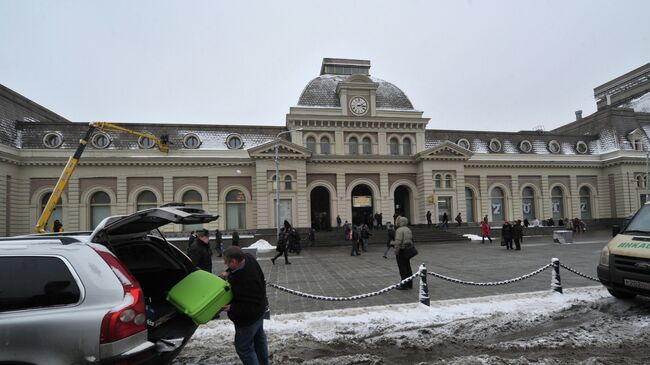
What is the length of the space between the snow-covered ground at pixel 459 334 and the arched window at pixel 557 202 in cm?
3466

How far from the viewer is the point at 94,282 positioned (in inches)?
121

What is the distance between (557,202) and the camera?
3750cm

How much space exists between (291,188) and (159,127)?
13031 millimetres

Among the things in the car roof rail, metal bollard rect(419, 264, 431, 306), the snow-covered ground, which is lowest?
the snow-covered ground

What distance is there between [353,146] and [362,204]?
556 cm

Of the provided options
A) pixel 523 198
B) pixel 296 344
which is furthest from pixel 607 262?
pixel 523 198

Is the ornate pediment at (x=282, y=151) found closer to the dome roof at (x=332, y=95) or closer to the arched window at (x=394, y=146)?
the dome roof at (x=332, y=95)

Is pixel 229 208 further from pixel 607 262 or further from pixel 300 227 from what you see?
pixel 607 262

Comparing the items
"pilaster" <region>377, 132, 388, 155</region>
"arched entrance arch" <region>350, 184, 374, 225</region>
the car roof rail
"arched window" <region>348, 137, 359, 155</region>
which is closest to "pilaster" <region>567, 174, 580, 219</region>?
"pilaster" <region>377, 132, 388, 155</region>

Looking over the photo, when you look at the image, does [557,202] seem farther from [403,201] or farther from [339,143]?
[339,143]

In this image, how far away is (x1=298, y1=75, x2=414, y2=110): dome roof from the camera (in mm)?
33297

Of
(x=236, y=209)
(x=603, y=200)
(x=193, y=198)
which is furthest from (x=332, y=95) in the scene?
(x=603, y=200)

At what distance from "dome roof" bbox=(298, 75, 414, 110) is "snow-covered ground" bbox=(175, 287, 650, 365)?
90.8 feet

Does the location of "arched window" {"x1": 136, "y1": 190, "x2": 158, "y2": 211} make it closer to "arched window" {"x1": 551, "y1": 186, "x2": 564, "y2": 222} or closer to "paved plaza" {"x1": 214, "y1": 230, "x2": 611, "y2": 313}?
"paved plaza" {"x1": 214, "y1": 230, "x2": 611, "y2": 313}
